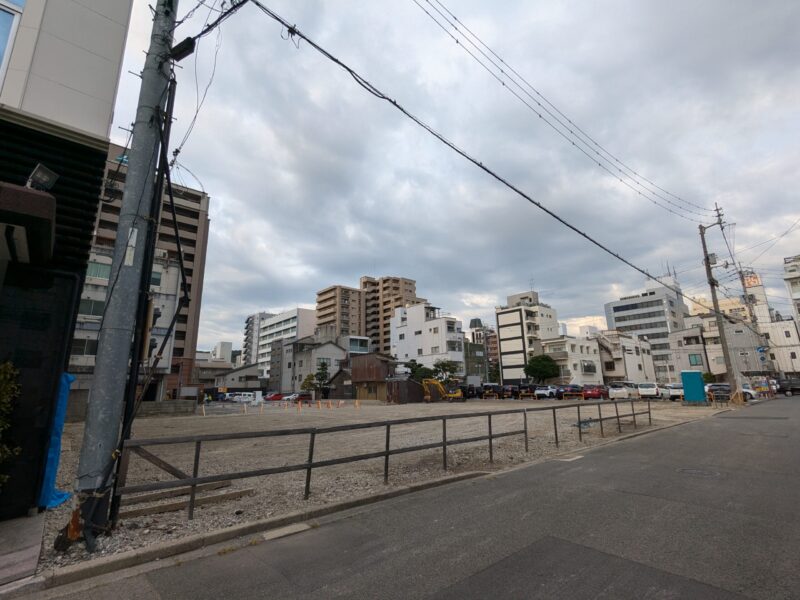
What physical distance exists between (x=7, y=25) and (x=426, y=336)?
76557 millimetres

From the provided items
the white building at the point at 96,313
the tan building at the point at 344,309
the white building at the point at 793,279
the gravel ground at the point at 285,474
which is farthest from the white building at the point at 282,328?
the white building at the point at 793,279

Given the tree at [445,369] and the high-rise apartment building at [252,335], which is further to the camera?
the high-rise apartment building at [252,335]

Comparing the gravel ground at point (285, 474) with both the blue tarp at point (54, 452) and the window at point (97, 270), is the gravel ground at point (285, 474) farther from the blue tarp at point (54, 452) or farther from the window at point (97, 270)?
the window at point (97, 270)

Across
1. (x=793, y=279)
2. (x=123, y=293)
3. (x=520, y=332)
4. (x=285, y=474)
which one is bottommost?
(x=285, y=474)

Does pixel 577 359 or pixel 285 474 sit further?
pixel 577 359

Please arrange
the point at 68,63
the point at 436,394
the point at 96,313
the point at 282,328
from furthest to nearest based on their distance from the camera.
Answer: the point at 282,328, the point at 436,394, the point at 96,313, the point at 68,63

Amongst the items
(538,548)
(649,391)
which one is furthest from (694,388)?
(538,548)

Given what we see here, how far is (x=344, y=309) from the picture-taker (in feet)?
354

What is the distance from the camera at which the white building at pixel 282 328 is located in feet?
357

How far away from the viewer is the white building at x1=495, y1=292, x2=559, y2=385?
76.1m

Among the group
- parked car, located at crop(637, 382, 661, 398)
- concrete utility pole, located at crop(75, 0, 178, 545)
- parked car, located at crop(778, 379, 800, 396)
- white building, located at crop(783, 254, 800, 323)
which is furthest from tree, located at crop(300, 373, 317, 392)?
white building, located at crop(783, 254, 800, 323)

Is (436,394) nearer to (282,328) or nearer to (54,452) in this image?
(54,452)

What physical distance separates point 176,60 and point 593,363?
7332cm

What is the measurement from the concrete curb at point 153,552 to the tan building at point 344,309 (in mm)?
100020
